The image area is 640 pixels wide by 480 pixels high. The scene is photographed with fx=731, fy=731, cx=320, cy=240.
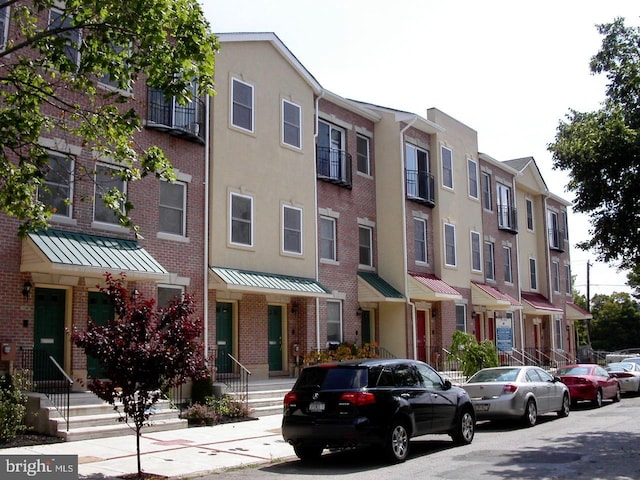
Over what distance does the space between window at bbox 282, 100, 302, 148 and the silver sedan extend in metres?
9.36

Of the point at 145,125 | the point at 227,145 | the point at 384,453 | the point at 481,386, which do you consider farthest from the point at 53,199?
the point at 481,386

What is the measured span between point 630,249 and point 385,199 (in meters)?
12.2

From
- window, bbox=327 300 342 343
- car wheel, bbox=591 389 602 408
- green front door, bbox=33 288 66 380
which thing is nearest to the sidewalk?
green front door, bbox=33 288 66 380

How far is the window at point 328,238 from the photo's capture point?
78.6 ft

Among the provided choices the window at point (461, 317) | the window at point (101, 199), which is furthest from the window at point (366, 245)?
the window at point (101, 199)

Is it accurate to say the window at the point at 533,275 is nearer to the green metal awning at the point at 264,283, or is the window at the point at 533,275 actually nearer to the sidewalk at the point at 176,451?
the green metal awning at the point at 264,283

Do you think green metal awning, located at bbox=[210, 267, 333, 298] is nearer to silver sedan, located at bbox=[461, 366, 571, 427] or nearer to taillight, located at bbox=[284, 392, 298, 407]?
silver sedan, located at bbox=[461, 366, 571, 427]

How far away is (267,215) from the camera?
69.6 ft

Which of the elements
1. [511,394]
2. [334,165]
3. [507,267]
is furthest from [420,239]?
[511,394]

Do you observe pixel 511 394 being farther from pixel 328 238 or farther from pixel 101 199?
pixel 101 199

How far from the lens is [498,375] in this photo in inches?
672

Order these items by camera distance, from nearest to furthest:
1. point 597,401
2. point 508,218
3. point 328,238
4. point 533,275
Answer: point 597,401 → point 328,238 → point 508,218 → point 533,275

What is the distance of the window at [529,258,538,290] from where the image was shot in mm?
38406
